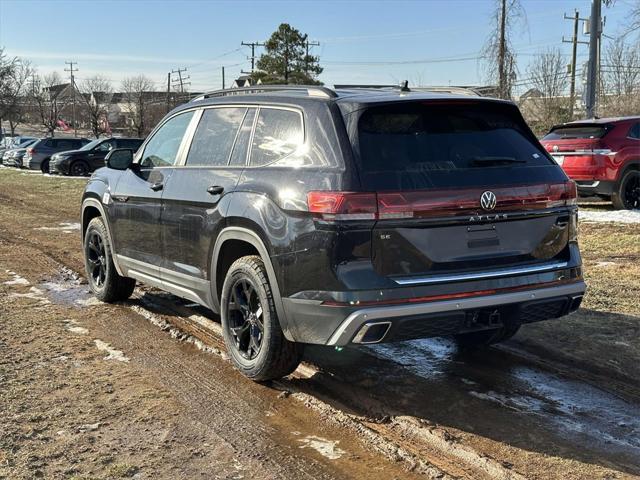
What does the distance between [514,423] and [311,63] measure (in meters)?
61.8

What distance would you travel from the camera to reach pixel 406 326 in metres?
3.63

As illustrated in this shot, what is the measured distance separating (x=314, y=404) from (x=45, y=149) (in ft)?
102

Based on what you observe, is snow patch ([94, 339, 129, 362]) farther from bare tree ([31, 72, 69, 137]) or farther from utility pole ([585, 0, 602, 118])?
bare tree ([31, 72, 69, 137])

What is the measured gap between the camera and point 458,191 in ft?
12.2

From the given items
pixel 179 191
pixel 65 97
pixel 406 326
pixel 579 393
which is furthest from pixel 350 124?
pixel 65 97

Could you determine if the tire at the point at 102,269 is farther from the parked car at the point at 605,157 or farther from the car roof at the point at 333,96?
the parked car at the point at 605,157

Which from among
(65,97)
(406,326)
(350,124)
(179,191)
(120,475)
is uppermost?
(65,97)

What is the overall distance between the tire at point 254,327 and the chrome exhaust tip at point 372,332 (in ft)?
2.08

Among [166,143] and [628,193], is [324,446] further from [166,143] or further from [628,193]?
[628,193]

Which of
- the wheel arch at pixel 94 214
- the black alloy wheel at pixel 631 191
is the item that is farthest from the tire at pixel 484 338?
the black alloy wheel at pixel 631 191

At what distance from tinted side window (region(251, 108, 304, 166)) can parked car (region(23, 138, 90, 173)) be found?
29.7 metres

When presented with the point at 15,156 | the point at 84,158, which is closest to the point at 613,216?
the point at 84,158

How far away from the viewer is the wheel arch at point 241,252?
3.97 meters

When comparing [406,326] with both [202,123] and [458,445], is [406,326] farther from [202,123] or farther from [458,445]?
[202,123]
